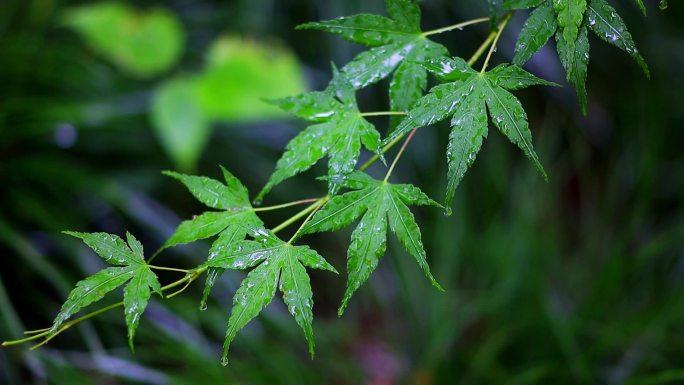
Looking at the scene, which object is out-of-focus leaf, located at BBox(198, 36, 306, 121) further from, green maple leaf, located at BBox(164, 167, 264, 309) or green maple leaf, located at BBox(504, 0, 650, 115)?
green maple leaf, located at BBox(504, 0, 650, 115)

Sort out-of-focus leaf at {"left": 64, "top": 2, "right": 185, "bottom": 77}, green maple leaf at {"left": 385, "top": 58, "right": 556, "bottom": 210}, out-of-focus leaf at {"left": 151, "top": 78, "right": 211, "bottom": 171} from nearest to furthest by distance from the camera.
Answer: green maple leaf at {"left": 385, "top": 58, "right": 556, "bottom": 210} < out-of-focus leaf at {"left": 151, "top": 78, "right": 211, "bottom": 171} < out-of-focus leaf at {"left": 64, "top": 2, "right": 185, "bottom": 77}

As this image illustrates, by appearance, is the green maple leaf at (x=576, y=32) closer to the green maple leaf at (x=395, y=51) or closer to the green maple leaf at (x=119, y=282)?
the green maple leaf at (x=395, y=51)

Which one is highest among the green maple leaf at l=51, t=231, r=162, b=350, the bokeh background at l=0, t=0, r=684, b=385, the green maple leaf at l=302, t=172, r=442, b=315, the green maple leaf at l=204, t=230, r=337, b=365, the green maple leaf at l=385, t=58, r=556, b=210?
the green maple leaf at l=385, t=58, r=556, b=210

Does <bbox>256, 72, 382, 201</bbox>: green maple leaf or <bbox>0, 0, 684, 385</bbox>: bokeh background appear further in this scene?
<bbox>0, 0, 684, 385</bbox>: bokeh background

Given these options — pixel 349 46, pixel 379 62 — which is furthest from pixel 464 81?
pixel 349 46

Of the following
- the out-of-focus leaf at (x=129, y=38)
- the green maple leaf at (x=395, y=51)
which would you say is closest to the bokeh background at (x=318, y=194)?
the out-of-focus leaf at (x=129, y=38)

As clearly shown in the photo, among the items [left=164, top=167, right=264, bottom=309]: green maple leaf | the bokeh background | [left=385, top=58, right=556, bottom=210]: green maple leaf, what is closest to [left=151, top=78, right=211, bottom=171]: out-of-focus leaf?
the bokeh background

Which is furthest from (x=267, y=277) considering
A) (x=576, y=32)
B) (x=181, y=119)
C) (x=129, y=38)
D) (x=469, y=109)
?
(x=129, y=38)
